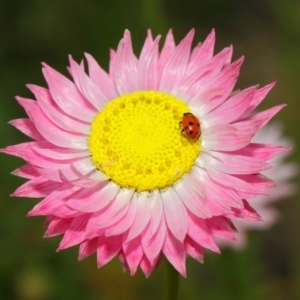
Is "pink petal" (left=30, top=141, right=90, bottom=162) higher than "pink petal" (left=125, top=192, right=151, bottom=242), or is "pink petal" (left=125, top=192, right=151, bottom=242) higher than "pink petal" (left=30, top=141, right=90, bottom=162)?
"pink petal" (left=30, top=141, right=90, bottom=162)

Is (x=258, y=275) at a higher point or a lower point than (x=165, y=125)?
lower

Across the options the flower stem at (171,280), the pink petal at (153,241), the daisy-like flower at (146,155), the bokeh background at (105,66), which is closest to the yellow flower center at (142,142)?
the daisy-like flower at (146,155)

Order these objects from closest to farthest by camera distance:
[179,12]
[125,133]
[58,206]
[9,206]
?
[58,206] → [125,133] → [9,206] → [179,12]

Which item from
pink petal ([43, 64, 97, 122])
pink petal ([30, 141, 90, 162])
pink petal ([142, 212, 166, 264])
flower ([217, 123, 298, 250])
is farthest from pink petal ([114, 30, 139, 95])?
flower ([217, 123, 298, 250])

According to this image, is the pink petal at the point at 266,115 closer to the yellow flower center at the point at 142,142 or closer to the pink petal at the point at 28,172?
the yellow flower center at the point at 142,142

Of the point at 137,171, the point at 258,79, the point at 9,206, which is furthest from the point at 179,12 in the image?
the point at 137,171

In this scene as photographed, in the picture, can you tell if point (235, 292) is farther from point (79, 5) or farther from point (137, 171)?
point (79, 5)

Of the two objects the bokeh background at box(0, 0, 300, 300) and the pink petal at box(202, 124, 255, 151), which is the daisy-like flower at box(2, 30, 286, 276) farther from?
the bokeh background at box(0, 0, 300, 300)
